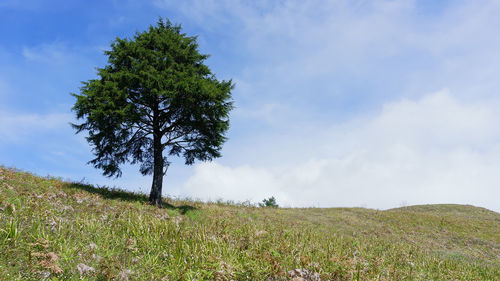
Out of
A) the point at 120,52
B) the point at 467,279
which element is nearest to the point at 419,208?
the point at 467,279

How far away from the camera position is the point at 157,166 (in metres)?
19.2

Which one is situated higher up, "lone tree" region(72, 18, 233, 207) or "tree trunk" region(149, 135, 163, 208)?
"lone tree" region(72, 18, 233, 207)

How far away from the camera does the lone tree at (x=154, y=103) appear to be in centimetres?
1750

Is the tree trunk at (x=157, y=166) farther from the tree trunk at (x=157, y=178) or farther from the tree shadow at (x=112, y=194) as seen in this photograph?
the tree shadow at (x=112, y=194)

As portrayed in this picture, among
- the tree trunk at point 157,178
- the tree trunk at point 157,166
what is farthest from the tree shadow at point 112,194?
the tree trunk at point 157,166

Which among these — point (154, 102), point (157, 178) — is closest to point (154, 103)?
point (154, 102)

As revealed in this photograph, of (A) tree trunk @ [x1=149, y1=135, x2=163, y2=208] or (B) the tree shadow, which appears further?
(A) tree trunk @ [x1=149, y1=135, x2=163, y2=208]

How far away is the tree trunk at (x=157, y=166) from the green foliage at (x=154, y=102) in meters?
0.06

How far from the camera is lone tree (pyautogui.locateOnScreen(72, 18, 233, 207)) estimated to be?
17.5 m

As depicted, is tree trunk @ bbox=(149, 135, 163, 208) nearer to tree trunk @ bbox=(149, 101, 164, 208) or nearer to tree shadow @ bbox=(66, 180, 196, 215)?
tree trunk @ bbox=(149, 101, 164, 208)

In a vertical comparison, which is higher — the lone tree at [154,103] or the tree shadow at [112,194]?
the lone tree at [154,103]

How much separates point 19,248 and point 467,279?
1239 cm

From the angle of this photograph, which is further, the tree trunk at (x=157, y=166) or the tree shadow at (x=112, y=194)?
the tree trunk at (x=157, y=166)

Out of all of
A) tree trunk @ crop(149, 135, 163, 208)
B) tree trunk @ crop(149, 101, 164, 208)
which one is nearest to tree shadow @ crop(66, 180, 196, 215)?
tree trunk @ crop(149, 135, 163, 208)
